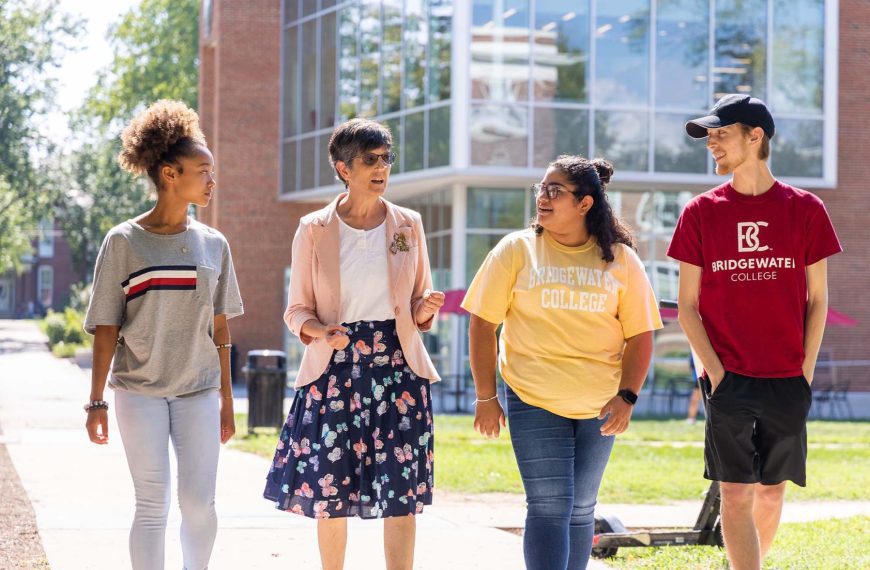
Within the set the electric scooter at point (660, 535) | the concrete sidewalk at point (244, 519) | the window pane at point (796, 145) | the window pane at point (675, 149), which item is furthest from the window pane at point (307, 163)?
the electric scooter at point (660, 535)

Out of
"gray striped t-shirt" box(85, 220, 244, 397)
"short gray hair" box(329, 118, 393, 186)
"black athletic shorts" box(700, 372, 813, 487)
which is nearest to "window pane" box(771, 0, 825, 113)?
"black athletic shorts" box(700, 372, 813, 487)

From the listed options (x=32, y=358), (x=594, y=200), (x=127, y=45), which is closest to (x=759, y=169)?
(x=594, y=200)

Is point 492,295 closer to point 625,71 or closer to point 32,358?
point 625,71

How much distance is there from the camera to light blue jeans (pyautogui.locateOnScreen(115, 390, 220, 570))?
15.9 ft

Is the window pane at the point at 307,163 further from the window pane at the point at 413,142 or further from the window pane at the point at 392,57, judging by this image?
the window pane at the point at 413,142

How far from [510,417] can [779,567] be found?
2.54m

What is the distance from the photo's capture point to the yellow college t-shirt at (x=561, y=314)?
5.04 m

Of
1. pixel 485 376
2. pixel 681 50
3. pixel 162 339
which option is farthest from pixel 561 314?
pixel 681 50

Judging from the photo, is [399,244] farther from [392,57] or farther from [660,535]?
[392,57]

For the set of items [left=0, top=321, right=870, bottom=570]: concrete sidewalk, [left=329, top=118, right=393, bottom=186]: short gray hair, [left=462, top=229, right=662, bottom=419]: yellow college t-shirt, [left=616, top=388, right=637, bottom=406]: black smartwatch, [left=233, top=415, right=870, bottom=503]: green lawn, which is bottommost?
[left=233, top=415, right=870, bottom=503]: green lawn

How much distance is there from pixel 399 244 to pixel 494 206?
21656 mm

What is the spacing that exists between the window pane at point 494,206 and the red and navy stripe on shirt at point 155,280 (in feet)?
72.2

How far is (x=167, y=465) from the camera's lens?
490 centimetres

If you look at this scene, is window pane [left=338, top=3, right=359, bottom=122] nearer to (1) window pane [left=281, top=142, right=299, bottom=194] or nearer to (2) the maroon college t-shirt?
(1) window pane [left=281, top=142, right=299, bottom=194]
